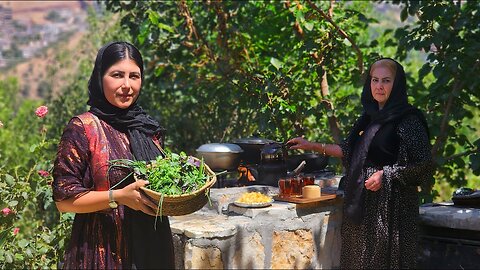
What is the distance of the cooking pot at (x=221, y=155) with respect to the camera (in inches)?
157

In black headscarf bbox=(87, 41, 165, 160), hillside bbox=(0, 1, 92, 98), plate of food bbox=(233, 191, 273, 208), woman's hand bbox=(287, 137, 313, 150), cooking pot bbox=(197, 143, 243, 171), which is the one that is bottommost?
plate of food bbox=(233, 191, 273, 208)

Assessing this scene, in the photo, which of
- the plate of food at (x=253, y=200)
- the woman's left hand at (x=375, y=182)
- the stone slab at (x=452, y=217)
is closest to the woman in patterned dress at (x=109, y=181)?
the plate of food at (x=253, y=200)

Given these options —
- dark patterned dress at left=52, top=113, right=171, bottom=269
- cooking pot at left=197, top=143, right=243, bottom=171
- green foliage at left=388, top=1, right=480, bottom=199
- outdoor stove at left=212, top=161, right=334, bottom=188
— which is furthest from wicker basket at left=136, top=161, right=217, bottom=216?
green foliage at left=388, top=1, right=480, bottom=199

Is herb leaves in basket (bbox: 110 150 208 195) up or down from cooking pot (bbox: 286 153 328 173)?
up

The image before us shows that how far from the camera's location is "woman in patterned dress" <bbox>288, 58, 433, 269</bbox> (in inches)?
132

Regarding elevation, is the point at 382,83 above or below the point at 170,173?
above

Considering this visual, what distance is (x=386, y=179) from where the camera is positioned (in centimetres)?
336

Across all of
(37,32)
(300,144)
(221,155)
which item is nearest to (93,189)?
(221,155)

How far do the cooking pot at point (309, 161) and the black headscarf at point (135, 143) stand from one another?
2.17m

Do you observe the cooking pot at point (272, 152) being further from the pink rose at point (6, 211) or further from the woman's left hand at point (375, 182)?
the pink rose at point (6, 211)

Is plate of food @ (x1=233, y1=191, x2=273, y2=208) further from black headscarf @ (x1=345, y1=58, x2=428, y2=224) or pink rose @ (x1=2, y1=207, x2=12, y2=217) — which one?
pink rose @ (x1=2, y1=207, x2=12, y2=217)

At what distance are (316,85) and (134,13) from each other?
73.5 inches

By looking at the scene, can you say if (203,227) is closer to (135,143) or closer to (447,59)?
(135,143)

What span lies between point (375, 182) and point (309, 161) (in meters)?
1.20
